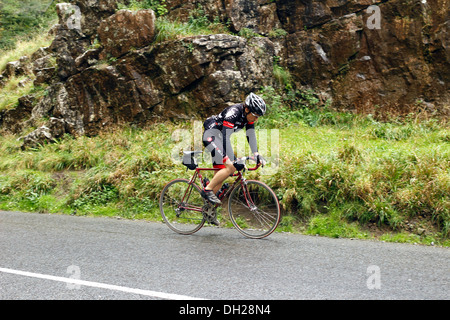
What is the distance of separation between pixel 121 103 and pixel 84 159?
2.65 m

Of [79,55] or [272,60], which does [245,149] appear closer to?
[272,60]

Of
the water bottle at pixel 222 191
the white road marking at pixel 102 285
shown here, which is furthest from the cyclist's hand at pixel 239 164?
the white road marking at pixel 102 285

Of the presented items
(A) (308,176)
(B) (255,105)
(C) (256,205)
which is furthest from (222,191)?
(A) (308,176)

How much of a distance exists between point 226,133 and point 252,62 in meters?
6.89

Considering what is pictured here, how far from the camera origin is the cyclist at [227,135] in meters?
5.86

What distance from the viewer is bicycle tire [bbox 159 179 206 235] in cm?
661

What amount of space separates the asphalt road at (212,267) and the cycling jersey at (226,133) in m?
1.40

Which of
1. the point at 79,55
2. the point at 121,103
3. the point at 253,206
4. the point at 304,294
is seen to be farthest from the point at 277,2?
the point at 304,294

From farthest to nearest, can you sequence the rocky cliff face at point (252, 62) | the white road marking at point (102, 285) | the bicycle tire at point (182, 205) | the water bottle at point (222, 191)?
the rocky cliff face at point (252, 62) < the bicycle tire at point (182, 205) < the water bottle at point (222, 191) < the white road marking at point (102, 285)

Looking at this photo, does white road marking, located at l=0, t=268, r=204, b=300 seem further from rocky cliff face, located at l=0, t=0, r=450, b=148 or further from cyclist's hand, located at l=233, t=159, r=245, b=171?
rocky cliff face, located at l=0, t=0, r=450, b=148

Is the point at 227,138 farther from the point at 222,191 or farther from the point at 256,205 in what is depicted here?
the point at 256,205

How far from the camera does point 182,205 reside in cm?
675

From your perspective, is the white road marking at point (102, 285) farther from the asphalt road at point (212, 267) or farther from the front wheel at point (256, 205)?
the front wheel at point (256, 205)
